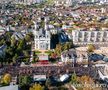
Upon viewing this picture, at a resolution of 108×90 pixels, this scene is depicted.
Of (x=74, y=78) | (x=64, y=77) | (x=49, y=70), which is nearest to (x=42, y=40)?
(x=49, y=70)

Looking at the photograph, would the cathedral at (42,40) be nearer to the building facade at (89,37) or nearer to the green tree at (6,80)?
the building facade at (89,37)

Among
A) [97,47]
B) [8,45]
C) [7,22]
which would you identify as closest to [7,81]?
[8,45]

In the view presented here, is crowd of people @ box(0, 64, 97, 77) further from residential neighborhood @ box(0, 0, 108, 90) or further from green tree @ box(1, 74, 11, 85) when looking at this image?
green tree @ box(1, 74, 11, 85)

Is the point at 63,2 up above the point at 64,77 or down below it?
above

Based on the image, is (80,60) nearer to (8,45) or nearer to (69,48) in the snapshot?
(69,48)

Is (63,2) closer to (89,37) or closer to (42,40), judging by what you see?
(89,37)

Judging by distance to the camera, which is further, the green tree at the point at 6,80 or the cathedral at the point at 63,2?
the cathedral at the point at 63,2

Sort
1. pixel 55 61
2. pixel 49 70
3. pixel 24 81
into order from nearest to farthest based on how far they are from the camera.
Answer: pixel 24 81 → pixel 49 70 → pixel 55 61

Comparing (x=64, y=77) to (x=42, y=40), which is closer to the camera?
(x=64, y=77)

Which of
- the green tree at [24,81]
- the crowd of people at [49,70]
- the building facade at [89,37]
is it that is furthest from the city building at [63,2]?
the green tree at [24,81]
